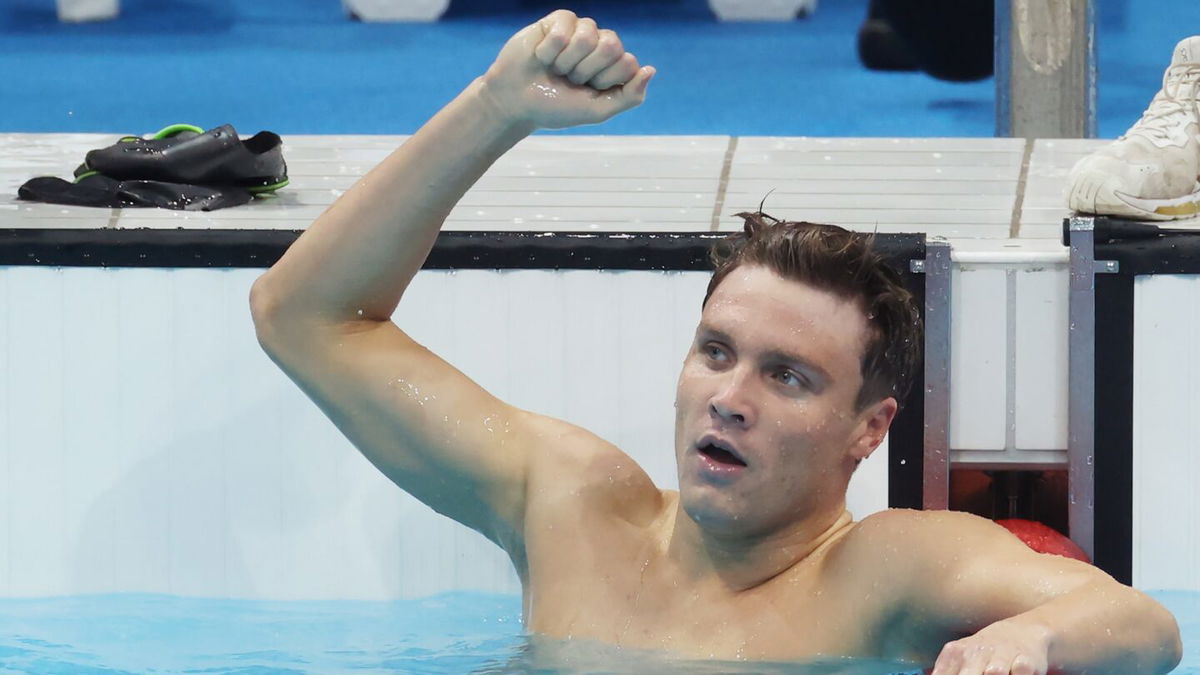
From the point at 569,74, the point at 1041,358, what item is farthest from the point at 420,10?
the point at 569,74

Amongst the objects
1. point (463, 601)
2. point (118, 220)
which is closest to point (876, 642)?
point (463, 601)

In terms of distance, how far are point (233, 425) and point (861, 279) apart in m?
1.29

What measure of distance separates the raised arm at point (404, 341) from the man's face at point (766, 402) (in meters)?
0.33

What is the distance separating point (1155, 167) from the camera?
277 cm

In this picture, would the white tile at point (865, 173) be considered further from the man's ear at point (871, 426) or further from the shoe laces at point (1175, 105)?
the man's ear at point (871, 426)

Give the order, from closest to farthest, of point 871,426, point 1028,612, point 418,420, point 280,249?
point 1028,612 < point 871,426 < point 418,420 < point 280,249

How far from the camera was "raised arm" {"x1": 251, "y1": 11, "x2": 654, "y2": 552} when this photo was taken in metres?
2.10

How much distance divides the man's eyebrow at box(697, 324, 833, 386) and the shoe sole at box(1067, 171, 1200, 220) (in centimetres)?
102

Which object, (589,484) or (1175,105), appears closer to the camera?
(589,484)

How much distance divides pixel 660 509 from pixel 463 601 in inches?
29.4

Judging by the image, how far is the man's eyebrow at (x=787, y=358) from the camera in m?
1.92

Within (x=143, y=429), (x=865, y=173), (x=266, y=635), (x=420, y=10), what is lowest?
(x=266, y=635)

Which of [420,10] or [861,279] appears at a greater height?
[420,10]

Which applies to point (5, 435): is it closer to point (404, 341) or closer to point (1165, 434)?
point (404, 341)
